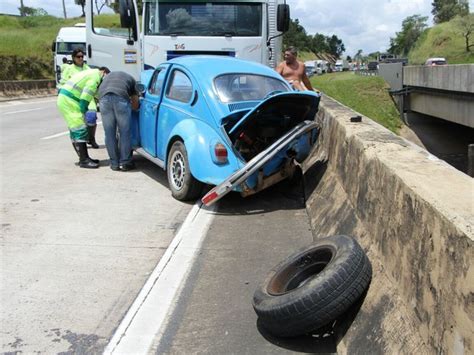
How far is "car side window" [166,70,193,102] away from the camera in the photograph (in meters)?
7.44

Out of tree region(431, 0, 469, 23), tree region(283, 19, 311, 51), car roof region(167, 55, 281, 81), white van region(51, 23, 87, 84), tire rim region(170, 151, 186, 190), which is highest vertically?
tree region(431, 0, 469, 23)

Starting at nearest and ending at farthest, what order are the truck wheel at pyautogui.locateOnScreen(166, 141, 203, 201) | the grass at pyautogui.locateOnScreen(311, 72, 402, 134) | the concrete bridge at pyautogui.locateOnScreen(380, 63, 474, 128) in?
the truck wheel at pyautogui.locateOnScreen(166, 141, 203, 201) < the concrete bridge at pyautogui.locateOnScreen(380, 63, 474, 128) < the grass at pyautogui.locateOnScreen(311, 72, 402, 134)

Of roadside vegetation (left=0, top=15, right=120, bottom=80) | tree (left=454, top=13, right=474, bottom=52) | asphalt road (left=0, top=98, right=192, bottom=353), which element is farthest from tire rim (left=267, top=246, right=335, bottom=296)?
tree (left=454, top=13, right=474, bottom=52)

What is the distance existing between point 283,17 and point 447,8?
129195 millimetres

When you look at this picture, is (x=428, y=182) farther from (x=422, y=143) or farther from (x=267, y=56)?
(x=422, y=143)

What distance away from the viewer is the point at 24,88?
3234 centimetres

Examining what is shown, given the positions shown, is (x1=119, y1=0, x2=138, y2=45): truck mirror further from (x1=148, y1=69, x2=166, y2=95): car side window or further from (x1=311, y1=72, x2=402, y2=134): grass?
(x1=311, y1=72, x2=402, y2=134): grass

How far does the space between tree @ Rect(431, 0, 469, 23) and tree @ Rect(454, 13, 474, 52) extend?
4391 cm

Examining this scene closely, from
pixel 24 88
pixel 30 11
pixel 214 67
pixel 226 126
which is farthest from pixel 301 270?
pixel 30 11

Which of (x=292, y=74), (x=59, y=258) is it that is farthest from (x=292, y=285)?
(x=292, y=74)

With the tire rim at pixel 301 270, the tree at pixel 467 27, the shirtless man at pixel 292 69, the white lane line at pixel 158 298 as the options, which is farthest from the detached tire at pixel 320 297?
the tree at pixel 467 27

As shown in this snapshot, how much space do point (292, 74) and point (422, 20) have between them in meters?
139

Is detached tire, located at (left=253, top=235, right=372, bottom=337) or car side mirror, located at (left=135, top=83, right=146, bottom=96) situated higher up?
car side mirror, located at (left=135, top=83, right=146, bottom=96)

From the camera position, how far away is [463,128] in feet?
71.7
